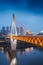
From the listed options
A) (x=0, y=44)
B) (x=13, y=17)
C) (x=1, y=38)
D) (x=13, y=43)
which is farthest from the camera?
(x=1, y=38)

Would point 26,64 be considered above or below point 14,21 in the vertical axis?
below

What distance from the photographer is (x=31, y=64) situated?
43.0 ft

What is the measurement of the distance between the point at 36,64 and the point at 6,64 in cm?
304

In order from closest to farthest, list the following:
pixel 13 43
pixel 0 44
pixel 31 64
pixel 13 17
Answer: pixel 31 64
pixel 13 43
pixel 13 17
pixel 0 44

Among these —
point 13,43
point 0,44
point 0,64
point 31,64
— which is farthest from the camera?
point 0,44

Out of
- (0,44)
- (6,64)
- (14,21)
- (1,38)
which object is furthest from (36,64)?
(1,38)

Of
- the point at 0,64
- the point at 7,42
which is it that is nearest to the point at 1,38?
the point at 7,42

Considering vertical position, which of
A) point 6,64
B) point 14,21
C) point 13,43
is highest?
point 14,21

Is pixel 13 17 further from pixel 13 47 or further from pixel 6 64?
pixel 6 64

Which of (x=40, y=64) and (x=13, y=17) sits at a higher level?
(x=13, y=17)

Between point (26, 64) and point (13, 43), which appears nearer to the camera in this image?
point (26, 64)

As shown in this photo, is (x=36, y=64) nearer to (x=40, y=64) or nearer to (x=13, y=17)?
(x=40, y=64)

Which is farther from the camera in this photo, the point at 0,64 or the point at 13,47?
the point at 13,47

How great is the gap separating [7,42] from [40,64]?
21461mm
